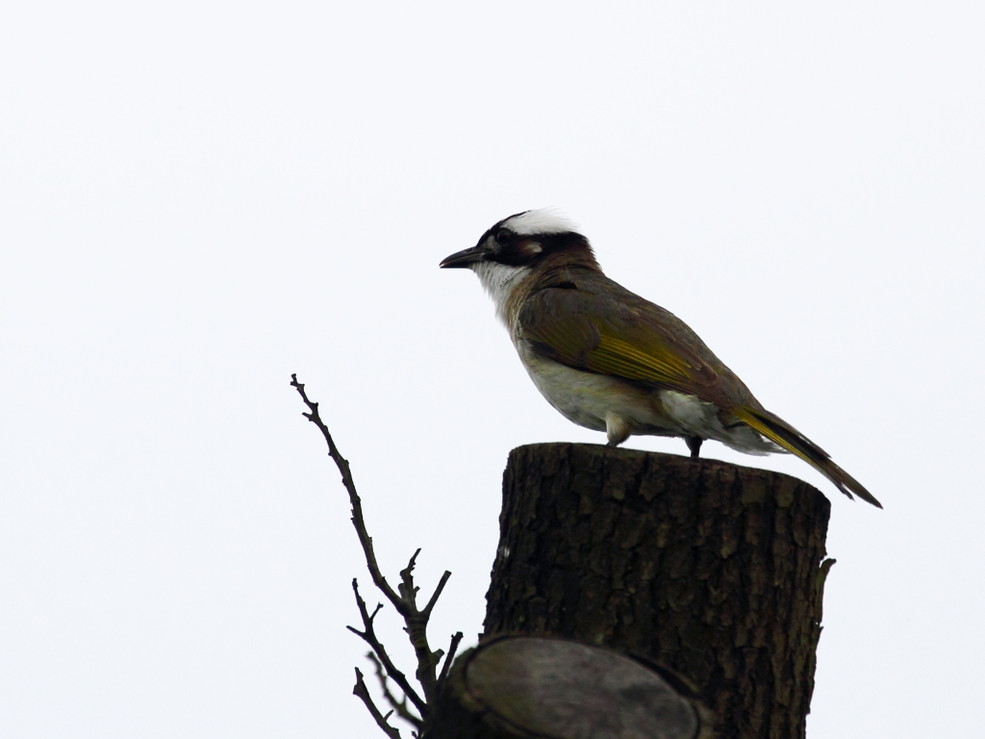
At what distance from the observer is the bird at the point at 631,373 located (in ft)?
17.7

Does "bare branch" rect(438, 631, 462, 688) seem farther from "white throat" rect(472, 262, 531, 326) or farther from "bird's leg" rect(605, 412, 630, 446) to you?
"white throat" rect(472, 262, 531, 326)

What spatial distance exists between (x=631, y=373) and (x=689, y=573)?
7.36 feet

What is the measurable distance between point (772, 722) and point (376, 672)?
3.93 feet

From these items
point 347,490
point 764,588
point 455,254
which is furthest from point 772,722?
point 455,254

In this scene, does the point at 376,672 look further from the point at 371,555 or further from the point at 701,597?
the point at 701,597

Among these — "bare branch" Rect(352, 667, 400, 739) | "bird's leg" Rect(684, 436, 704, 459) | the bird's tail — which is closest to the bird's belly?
"bird's leg" Rect(684, 436, 704, 459)

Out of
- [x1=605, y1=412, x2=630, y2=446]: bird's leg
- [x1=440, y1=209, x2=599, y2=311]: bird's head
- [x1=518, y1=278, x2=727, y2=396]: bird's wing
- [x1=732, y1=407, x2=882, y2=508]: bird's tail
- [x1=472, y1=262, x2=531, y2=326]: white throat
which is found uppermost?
[x1=440, y1=209, x2=599, y2=311]: bird's head

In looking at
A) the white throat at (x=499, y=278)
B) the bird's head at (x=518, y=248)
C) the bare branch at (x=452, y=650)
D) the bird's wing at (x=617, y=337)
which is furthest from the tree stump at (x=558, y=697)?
the bird's head at (x=518, y=248)

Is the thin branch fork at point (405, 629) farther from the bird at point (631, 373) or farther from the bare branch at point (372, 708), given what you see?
the bird at point (631, 373)

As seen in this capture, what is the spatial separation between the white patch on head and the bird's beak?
0.75ft

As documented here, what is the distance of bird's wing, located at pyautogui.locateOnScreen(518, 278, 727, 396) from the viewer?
5723 mm

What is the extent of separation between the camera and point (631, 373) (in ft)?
19.0

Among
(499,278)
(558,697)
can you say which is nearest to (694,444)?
(499,278)

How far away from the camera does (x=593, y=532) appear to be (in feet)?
12.1
